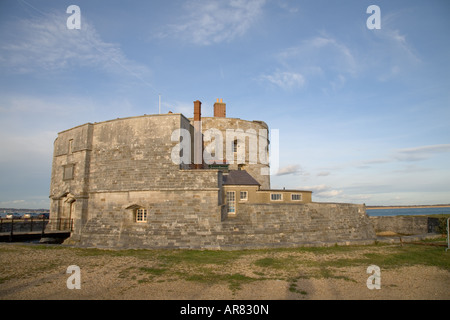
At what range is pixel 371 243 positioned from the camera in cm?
2014

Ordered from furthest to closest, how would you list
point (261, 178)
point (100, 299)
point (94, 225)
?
point (261, 178), point (94, 225), point (100, 299)

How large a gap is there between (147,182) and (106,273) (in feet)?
29.6

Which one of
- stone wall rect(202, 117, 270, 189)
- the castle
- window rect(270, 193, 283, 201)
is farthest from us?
stone wall rect(202, 117, 270, 189)

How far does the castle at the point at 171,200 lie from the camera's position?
18.8m

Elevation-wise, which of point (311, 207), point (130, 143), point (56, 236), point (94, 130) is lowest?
point (56, 236)

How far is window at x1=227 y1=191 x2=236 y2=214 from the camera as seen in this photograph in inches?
821

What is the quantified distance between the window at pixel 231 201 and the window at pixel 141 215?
20.6 feet

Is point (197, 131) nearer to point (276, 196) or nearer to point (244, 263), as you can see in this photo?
point (276, 196)

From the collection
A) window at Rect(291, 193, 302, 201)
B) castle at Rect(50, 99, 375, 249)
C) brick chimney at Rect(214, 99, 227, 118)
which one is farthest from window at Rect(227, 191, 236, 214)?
brick chimney at Rect(214, 99, 227, 118)

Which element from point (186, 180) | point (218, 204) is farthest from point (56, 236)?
point (218, 204)

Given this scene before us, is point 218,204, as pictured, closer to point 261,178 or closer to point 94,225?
point 94,225

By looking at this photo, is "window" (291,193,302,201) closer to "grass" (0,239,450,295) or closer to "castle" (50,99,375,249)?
"castle" (50,99,375,249)

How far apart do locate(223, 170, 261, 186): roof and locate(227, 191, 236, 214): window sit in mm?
858

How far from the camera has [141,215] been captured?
20.0 meters
